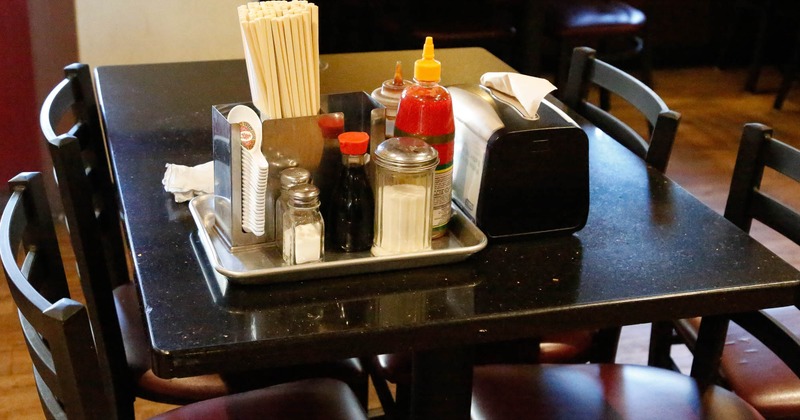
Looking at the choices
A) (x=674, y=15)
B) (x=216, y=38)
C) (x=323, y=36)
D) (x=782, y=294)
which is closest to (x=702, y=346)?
(x=782, y=294)

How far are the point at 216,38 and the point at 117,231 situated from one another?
4.00 feet

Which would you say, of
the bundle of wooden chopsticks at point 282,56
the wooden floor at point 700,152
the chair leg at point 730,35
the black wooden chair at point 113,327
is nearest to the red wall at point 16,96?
the wooden floor at point 700,152

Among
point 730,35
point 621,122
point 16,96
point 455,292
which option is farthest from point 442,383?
point 730,35

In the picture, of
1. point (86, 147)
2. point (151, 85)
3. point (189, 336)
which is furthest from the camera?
point (151, 85)

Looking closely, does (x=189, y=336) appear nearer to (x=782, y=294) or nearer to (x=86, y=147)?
(x=782, y=294)

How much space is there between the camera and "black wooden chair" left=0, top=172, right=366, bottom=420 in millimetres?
893

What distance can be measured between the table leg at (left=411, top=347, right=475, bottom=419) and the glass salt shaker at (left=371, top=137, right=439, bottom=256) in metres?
0.16

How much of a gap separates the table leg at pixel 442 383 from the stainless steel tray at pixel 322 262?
0.14 m

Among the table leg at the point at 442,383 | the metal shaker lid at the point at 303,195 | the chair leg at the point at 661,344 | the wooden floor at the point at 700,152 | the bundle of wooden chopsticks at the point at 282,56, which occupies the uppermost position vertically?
the bundle of wooden chopsticks at the point at 282,56

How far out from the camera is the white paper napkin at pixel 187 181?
4.21 ft

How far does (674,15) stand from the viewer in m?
4.83

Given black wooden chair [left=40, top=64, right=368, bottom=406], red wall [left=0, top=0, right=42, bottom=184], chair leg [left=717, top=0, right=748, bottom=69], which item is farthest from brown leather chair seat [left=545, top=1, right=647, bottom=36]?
black wooden chair [left=40, top=64, right=368, bottom=406]

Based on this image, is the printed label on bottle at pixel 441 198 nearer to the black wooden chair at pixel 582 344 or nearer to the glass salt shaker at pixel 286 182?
the glass salt shaker at pixel 286 182

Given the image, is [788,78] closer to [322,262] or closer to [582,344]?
[582,344]
